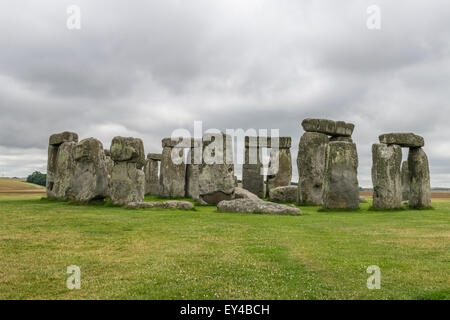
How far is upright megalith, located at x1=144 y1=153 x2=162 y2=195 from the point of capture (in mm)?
31828

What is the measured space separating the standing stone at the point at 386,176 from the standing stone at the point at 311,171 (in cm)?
367

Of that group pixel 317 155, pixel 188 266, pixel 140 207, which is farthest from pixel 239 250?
pixel 317 155

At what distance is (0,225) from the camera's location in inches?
425

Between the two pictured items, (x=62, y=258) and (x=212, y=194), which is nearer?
(x=62, y=258)

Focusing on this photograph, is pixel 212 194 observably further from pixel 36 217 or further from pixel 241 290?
pixel 241 290

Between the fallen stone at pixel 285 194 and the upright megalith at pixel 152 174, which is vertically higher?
the upright megalith at pixel 152 174

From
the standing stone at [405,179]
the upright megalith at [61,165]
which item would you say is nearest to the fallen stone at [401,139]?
the standing stone at [405,179]

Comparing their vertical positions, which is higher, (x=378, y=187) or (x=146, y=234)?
(x=378, y=187)

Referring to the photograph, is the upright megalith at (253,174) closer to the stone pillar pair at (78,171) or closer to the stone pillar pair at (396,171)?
the stone pillar pair at (396,171)

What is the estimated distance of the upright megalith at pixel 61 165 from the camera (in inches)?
826

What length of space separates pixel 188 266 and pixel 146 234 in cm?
351

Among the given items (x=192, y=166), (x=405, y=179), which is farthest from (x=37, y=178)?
(x=405, y=179)

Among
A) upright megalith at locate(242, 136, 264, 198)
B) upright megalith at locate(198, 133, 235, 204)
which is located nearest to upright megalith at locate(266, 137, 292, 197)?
upright megalith at locate(242, 136, 264, 198)
